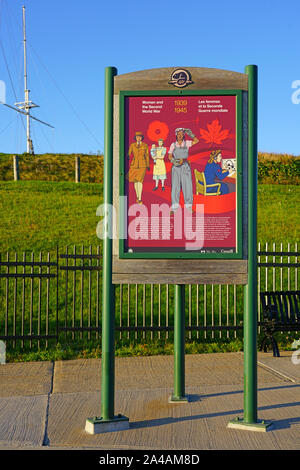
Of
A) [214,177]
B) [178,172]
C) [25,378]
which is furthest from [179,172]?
[25,378]

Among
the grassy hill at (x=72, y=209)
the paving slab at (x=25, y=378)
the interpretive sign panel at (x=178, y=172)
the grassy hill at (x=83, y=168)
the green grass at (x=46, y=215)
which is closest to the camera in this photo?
the interpretive sign panel at (x=178, y=172)

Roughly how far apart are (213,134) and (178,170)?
42cm

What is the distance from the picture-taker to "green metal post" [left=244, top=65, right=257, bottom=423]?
15.8 feet

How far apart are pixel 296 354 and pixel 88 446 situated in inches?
176

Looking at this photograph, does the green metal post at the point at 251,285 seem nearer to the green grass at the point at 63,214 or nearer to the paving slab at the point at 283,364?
the paving slab at the point at 283,364

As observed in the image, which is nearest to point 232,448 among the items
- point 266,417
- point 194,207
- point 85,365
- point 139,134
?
point 266,417

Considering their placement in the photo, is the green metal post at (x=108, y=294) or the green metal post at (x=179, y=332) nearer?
the green metal post at (x=108, y=294)

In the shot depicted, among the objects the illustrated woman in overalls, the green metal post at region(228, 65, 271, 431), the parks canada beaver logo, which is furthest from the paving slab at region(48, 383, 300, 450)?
the parks canada beaver logo

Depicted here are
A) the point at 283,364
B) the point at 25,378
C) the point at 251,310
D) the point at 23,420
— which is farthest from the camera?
the point at 283,364

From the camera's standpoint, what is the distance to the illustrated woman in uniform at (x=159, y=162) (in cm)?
498

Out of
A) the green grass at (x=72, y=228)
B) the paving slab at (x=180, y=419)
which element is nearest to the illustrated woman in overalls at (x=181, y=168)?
the paving slab at (x=180, y=419)

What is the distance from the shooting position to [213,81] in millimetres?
4984

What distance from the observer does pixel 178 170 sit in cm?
498

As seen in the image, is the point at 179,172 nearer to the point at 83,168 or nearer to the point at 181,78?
the point at 181,78
